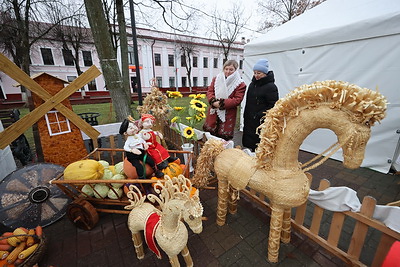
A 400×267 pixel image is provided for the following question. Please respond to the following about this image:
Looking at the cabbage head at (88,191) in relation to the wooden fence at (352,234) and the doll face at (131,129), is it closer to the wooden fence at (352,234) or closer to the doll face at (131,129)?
the doll face at (131,129)

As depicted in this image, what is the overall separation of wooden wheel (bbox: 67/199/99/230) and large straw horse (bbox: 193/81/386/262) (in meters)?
1.71

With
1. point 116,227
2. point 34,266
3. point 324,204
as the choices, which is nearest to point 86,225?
point 116,227

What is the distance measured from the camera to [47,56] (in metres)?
22.6

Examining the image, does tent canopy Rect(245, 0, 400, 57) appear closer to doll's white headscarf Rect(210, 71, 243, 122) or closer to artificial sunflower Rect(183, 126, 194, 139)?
doll's white headscarf Rect(210, 71, 243, 122)

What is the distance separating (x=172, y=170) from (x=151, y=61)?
1115 inches

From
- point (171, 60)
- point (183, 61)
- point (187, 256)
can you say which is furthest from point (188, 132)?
point (183, 61)

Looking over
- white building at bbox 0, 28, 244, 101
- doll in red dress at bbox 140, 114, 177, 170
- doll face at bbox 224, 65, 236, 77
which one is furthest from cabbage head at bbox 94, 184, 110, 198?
white building at bbox 0, 28, 244, 101

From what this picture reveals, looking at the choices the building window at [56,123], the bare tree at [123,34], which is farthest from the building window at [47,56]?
the building window at [56,123]

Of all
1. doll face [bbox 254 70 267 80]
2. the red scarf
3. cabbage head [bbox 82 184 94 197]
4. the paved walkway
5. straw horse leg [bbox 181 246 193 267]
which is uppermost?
doll face [bbox 254 70 267 80]

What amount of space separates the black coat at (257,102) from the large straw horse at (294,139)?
1.00 meters

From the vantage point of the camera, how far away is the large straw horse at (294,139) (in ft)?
4.16

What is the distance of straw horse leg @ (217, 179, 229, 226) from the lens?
88.5 inches

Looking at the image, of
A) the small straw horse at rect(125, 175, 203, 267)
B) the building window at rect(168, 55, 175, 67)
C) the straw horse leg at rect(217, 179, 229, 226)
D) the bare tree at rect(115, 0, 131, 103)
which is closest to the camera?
the small straw horse at rect(125, 175, 203, 267)

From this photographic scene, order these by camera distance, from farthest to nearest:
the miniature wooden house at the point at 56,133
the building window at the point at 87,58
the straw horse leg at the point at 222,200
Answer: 1. the building window at the point at 87,58
2. the miniature wooden house at the point at 56,133
3. the straw horse leg at the point at 222,200
